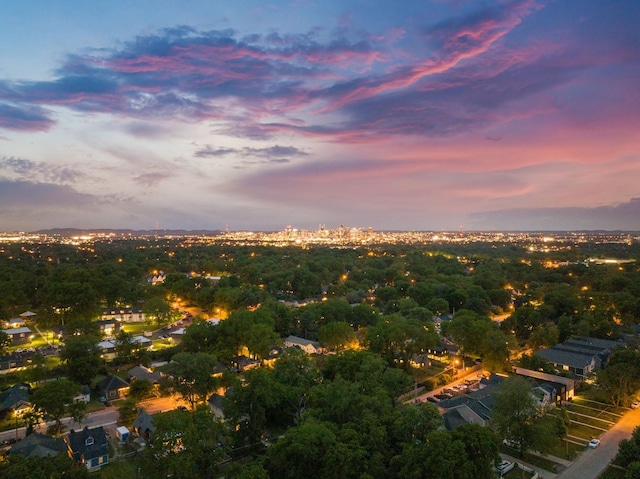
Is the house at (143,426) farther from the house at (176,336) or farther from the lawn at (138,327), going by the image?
the lawn at (138,327)

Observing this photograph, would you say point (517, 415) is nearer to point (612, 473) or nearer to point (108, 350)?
point (612, 473)

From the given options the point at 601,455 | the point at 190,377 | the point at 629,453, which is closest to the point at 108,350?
the point at 190,377

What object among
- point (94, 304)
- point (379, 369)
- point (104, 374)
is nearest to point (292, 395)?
point (379, 369)

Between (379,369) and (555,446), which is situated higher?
(379,369)

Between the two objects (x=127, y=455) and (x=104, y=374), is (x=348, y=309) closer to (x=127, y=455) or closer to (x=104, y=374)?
(x=104, y=374)

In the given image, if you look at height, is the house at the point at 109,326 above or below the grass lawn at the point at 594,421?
above

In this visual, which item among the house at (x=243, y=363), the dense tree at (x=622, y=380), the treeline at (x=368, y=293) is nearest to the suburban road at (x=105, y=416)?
the house at (x=243, y=363)
